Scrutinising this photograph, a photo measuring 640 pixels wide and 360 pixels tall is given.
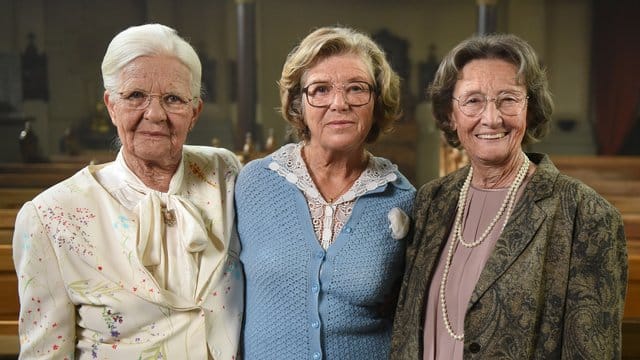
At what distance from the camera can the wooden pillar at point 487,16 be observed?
8992 mm

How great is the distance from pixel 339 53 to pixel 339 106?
0.16 metres

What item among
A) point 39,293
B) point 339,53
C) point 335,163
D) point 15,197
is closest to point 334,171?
point 335,163

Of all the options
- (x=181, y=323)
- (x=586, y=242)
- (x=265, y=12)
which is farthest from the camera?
(x=265, y=12)

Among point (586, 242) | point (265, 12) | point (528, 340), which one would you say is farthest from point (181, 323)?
point (265, 12)

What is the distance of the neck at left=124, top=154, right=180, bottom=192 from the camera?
1.84 m

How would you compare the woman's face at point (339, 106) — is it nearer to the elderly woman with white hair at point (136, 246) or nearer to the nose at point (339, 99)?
the nose at point (339, 99)

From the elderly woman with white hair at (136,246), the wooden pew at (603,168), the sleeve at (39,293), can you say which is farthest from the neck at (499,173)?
the wooden pew at (603,168)

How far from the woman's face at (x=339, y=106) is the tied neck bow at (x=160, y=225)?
0.41 metres

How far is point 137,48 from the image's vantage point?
5.68ft

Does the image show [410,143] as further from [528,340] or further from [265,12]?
[528,340]

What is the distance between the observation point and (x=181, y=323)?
1741 millimetres

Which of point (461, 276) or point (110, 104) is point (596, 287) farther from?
point (110, 104)

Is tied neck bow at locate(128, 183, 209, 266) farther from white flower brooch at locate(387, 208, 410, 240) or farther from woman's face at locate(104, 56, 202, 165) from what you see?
white flower brooch at locate(387, 208, 410, 240)

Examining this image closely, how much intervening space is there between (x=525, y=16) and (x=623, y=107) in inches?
79.3
